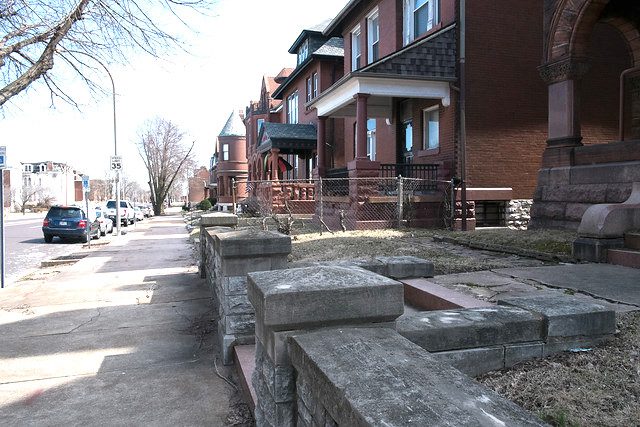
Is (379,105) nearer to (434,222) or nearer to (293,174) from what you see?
(434,222)

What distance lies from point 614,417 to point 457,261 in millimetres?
4991

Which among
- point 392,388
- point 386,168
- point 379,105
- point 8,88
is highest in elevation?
point 379,105

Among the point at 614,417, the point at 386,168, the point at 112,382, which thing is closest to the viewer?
the point at 614,417

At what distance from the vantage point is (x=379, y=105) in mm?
17781

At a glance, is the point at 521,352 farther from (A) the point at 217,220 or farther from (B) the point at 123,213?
(B) the point at 123,213

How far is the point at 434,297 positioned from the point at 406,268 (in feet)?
3.64

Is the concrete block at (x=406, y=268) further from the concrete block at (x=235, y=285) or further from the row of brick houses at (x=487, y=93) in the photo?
the row of brick houses at (x=487, y=93)

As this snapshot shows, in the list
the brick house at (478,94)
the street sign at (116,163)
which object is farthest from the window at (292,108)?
the brick house at (478,94)

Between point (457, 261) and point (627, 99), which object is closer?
point (457, 261)

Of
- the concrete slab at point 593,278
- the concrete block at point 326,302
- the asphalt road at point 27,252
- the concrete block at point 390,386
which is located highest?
the concrete block at point 326,302

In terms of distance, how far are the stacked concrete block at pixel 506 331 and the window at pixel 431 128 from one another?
1247cm

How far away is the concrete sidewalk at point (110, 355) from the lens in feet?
12.6

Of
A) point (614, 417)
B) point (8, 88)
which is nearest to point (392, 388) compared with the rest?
point (614, 417)

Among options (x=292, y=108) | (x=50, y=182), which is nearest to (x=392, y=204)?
(x=292, y=108)
